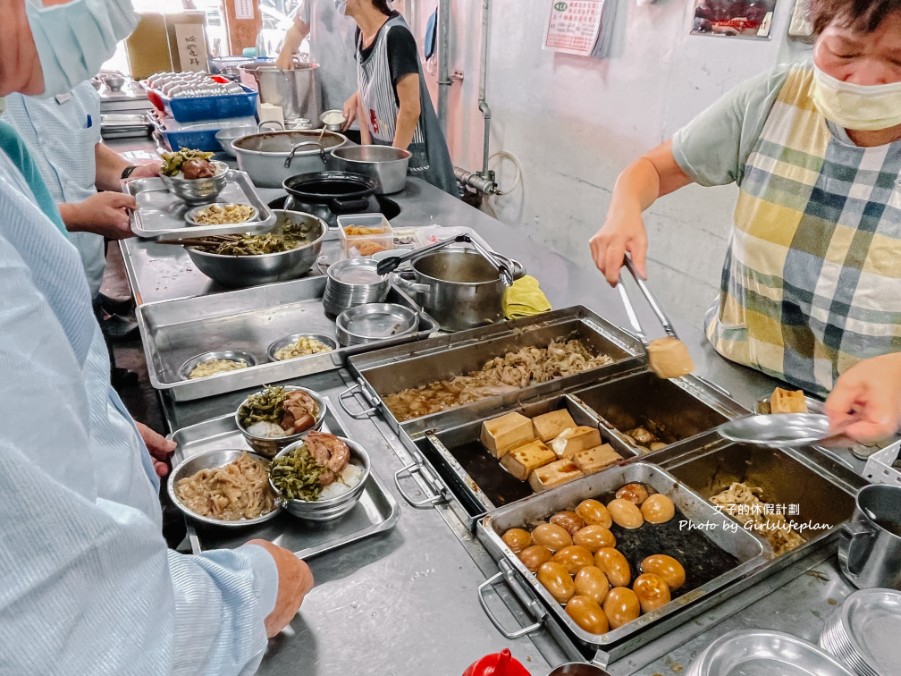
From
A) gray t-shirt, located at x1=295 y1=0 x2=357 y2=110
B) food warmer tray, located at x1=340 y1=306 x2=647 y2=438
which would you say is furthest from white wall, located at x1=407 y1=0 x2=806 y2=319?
food warmer tray, located at x1=340 y1=306 x2=647 y2=438

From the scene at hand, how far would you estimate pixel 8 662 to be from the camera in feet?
2.10

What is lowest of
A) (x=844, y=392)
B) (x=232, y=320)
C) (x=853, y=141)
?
(x=232, y=320)

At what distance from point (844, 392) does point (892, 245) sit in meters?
0.59

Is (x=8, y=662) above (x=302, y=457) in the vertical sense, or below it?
above

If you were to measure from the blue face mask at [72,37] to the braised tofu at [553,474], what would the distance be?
149 cm

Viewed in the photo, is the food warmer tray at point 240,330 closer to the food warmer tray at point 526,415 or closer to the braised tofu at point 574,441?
the food warmer tray at point 526,415

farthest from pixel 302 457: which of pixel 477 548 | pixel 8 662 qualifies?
pixel 8 662

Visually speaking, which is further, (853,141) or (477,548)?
(853,141)

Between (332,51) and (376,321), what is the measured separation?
6620 millimetres

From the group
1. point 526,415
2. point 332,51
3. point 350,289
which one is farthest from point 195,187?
point 332,51

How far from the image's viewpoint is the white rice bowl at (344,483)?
146 cm

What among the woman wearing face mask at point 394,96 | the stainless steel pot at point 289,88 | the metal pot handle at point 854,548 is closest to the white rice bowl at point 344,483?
the metal pot handle at point 854,548

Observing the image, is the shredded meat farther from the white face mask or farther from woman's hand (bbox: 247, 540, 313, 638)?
the white face mask

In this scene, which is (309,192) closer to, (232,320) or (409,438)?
(232,320)
